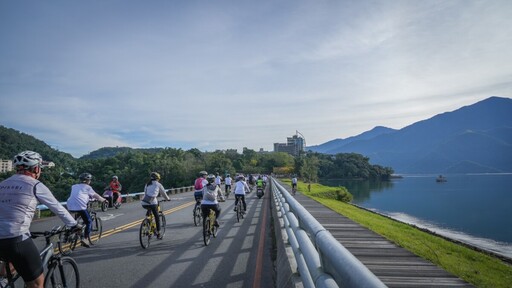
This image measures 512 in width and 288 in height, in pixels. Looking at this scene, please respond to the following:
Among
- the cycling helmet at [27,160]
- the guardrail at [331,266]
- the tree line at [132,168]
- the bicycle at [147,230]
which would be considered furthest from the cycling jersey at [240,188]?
the tree line at [132,168]

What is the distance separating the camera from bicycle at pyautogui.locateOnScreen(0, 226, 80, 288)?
453 cm

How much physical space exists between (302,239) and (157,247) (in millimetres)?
6560

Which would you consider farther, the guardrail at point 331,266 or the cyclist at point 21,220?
the cyclist at point 21,220

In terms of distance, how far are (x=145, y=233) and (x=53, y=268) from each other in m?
5.07

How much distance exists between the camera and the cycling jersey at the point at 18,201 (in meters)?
3.96

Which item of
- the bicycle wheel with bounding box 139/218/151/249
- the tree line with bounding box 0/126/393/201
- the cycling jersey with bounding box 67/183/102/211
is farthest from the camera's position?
the tree line with bounding box 0/126/393/201

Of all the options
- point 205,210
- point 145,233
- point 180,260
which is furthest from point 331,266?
point 205,210

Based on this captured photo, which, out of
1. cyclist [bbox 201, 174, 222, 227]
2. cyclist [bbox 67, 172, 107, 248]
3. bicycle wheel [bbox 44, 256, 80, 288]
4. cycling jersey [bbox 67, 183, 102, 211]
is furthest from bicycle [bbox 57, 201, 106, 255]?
cyclist [bbox 201, 174, 222, 227]

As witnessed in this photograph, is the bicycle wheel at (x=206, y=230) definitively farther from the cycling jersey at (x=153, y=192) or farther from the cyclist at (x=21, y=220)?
the cyclist at (x=21, y=220)

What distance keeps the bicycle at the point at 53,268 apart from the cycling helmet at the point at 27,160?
0.89 m

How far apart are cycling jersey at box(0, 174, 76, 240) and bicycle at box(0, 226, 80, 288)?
40cm

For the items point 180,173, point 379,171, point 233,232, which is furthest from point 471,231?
point 379,171

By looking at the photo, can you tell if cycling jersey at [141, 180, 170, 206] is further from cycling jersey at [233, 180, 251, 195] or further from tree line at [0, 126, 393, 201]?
tree line at [0, 126, 393, 201]

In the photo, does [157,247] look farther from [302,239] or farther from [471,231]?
[471,231]
